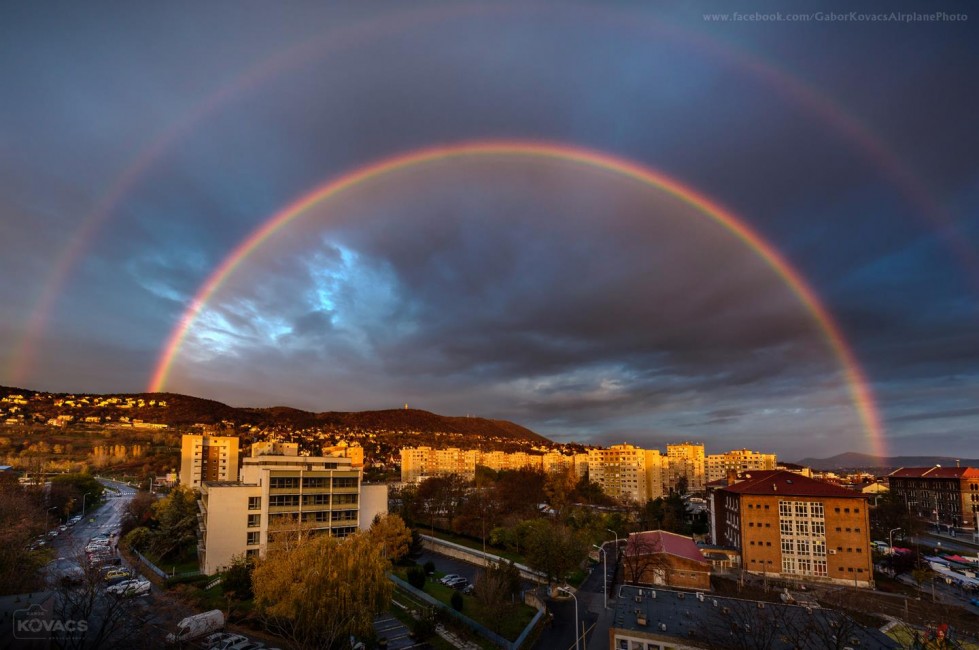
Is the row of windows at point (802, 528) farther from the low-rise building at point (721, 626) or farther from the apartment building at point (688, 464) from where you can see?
the apartment building at point (688, 464)

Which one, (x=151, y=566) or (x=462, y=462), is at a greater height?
(x=151, y=566)

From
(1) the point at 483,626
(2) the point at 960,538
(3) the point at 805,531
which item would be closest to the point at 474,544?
(1) the point at 483,626

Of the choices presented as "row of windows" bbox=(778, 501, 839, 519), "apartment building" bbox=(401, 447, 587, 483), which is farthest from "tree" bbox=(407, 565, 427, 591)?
"apartment building" bbox=(401, 447, 587, 483)

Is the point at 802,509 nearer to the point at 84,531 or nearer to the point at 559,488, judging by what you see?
the point at 559,488

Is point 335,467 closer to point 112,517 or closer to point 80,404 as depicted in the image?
point 112,517

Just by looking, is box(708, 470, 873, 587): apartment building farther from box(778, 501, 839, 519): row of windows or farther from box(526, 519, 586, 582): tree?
box(526, 519, 586, 582): tree

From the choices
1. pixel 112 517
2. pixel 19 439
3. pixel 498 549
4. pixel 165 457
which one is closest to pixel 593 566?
pixel 498 549
